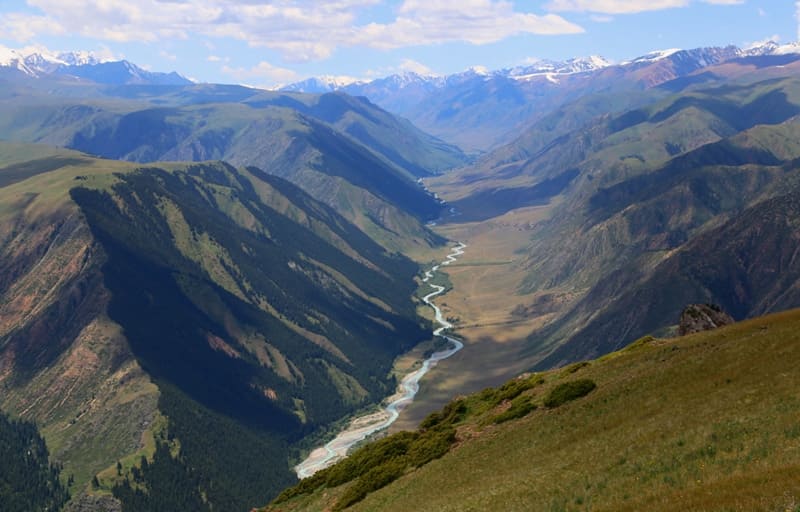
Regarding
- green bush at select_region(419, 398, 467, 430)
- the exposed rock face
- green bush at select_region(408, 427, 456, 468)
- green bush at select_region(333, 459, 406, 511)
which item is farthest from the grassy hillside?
the exposed rock face

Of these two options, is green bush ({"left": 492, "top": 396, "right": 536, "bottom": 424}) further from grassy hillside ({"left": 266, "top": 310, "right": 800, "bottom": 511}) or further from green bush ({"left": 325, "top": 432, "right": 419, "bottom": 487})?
green bush ({"left": 325, "top": 432, "right": 419, "bottom": 487})

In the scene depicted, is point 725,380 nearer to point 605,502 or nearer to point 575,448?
point 575,448

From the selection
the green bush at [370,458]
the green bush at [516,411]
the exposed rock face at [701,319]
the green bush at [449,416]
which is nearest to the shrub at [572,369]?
the green bush at [516,411]

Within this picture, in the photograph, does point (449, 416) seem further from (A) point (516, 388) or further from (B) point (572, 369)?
(B) point (572, 369)

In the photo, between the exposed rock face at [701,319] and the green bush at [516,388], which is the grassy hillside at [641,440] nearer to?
the green bush at [516,388]

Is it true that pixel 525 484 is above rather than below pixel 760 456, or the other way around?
below

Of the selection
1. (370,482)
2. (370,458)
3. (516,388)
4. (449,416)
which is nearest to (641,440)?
(370,482)

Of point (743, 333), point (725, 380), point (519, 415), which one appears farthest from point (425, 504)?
point (743, 333)
